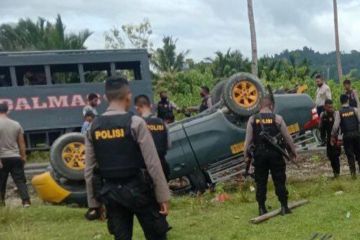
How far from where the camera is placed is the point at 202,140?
9.94 meters

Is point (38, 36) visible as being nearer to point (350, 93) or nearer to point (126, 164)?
point (350, 93)

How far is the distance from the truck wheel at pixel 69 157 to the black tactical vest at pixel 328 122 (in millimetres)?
4020

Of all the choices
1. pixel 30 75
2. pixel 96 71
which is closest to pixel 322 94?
pixel 96 71

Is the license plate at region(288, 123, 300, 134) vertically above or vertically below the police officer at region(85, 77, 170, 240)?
below

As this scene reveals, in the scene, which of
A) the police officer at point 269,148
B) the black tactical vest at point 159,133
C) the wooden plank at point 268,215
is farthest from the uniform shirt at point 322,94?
the black tactical vest at point 159,133

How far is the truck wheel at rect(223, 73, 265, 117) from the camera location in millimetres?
9938

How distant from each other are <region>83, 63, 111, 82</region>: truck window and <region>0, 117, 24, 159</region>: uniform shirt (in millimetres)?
7188

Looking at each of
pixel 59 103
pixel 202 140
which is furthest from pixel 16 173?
pixel 59 103

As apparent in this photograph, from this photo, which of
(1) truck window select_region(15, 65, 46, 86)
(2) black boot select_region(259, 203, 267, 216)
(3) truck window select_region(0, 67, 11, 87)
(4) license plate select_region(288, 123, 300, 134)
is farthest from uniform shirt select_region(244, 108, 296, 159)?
(3) truck window select_region(0, 67, 11, 87)

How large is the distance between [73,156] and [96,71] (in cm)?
731

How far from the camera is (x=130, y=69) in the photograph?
54.5 feet

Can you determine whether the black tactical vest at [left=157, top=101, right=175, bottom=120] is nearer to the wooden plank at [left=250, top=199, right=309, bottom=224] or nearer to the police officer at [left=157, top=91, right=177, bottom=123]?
the police officer at [left=157, top=91, right=177, bottom=123]

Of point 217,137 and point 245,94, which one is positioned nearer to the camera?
point 217,137

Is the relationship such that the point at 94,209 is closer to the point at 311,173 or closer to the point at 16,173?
the point at 16,173
